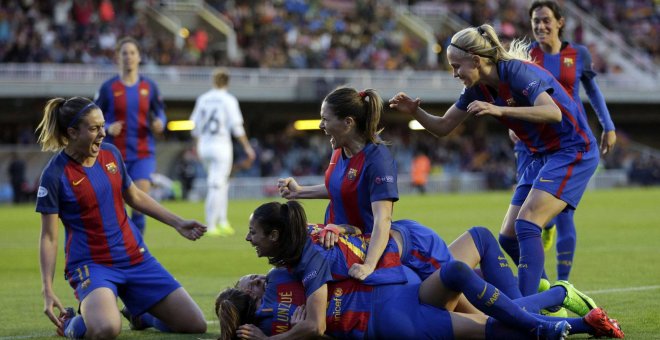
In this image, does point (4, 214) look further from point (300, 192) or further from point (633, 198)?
point (300, 192)

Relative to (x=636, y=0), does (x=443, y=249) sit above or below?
below

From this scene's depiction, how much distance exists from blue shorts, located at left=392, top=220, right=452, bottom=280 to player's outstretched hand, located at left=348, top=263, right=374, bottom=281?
0.37m

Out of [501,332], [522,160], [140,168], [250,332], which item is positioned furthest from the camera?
[140,168]

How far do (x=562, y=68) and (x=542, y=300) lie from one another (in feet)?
10.8

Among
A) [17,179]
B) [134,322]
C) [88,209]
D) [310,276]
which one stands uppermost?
[88,209]

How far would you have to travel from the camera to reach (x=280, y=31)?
133 ft

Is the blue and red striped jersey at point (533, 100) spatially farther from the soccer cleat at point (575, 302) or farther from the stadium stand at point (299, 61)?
the stadium stand at point (299, 61)

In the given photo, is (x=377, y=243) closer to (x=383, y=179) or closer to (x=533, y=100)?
(x=383, y=179)

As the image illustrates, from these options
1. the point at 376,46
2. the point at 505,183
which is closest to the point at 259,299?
the point at 505,183

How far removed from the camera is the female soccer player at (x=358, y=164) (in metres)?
6.73

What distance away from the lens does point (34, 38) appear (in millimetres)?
33531

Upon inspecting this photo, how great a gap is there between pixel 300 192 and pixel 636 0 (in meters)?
46.0

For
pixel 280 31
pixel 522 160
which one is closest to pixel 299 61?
pixel 280 31

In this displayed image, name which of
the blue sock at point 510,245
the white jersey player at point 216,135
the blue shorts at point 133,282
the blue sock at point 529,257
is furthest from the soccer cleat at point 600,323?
the white jersey player at point 216,135
